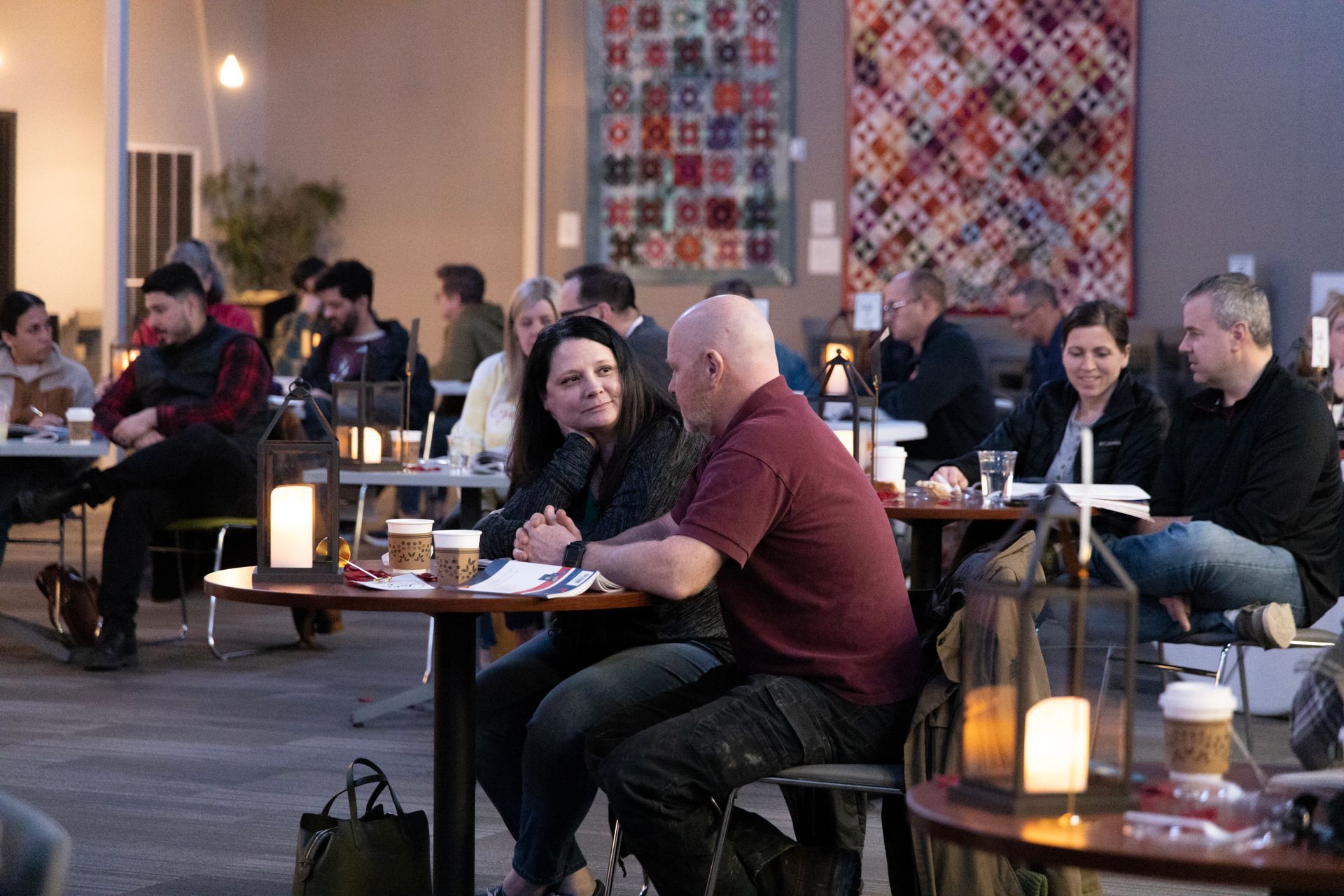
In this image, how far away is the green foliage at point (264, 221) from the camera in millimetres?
11078

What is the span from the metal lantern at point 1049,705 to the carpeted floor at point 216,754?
1411mm

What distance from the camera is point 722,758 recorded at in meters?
2.43

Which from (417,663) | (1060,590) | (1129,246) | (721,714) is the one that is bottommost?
(417,663)

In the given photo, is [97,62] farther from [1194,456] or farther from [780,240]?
[1194,456]

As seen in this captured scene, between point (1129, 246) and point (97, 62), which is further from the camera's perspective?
point (97, 62)

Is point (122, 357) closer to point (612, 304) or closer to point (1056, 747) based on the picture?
point (612, 304)

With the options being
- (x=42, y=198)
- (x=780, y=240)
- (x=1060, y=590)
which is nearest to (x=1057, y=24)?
(x=780, y=240)

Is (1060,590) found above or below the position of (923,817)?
above

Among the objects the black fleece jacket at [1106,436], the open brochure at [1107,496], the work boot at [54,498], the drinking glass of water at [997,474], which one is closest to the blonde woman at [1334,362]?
the black fleece jacket at [1106,436]

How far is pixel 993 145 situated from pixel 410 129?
13.3 feet

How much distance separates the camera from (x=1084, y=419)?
4684 mm

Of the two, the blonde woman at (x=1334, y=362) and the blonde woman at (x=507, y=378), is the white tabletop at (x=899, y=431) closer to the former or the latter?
the blonde woman at (x=507, y=378)

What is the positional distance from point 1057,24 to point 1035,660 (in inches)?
319

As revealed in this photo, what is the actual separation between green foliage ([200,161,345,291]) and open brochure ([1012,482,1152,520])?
7793mm
